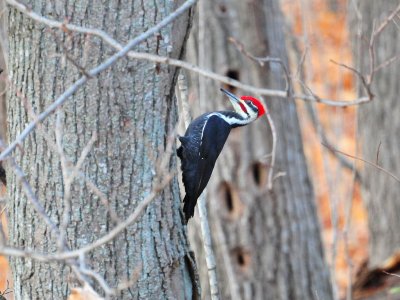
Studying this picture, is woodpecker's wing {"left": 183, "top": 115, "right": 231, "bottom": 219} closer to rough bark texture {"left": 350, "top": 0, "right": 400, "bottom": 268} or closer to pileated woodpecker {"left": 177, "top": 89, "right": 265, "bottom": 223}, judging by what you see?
pileated woodpecker {"left": 177, "top": 89, "right": 265, "bottom": 223}

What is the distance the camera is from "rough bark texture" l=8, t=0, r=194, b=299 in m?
3.01

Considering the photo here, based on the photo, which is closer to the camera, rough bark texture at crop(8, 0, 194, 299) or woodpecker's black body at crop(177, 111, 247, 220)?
rough bark texture at crop(8, 0, 194, 299)

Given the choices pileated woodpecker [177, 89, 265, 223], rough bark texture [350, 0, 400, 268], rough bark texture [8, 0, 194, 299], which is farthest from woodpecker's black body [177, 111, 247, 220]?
rough bark texture [350, 0, 400, 268]

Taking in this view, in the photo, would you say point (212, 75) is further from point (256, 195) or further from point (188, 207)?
point (256, 195)

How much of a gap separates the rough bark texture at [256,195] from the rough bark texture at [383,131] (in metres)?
0.60

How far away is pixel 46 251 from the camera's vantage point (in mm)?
3023

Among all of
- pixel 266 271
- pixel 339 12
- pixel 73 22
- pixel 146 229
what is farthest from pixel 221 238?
pixel 339 12

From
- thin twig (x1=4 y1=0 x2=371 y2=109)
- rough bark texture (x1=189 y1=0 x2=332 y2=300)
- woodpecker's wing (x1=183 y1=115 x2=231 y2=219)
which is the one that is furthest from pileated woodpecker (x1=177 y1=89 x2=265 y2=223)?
thin twig (x1=4 y1=0 x2=371 y2=109)

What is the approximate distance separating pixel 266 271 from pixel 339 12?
7.88 metres

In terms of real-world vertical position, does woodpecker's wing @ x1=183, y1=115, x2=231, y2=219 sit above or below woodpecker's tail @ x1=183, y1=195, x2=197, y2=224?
above

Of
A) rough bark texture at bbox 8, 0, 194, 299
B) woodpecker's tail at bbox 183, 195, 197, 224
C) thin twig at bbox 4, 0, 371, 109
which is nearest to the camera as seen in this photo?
thin twig at bbox 4, 0, 371, 109

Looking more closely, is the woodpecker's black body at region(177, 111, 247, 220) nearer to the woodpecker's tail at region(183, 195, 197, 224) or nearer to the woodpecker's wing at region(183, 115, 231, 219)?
the woodpecker's wing at region(183, 115, 231, 219)

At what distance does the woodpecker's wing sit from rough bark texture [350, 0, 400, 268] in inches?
83.7

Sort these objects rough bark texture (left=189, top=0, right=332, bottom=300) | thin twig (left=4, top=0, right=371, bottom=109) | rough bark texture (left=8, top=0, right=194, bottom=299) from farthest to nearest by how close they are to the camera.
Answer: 1. rough bark texture (left=189, top=0, right=332, bottom=300)
2. rough bark texture (left=8, top=0, right=194, bottom=299)
3. thin twig (left=4, top=0, right=371, bottom=109)
